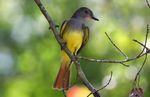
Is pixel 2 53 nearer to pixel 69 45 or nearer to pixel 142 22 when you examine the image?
pixel 142 22

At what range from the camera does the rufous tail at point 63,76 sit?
5410 mm

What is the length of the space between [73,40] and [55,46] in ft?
11.2

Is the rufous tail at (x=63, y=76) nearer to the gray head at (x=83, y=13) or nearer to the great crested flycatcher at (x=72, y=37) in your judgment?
the great crested flycatcher at (x=72, y=37)

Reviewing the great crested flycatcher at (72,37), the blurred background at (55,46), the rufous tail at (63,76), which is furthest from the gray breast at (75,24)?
the blurred background at (55,46)

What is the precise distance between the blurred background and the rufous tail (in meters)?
2.30

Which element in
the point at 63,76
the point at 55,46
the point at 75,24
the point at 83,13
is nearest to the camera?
the point at 63,76

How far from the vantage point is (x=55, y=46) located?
9055 mm

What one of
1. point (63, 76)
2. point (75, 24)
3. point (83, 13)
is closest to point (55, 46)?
point (83, 13)

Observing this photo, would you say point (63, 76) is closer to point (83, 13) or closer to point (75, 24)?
point (75, 24)

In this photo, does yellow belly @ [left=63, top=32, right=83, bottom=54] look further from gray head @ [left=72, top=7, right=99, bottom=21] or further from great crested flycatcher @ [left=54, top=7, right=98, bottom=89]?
gray head @ [left=72, top=7, right=99, bottom=21]

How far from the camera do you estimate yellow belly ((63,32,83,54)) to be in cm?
558

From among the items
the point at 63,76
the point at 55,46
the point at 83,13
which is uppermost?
the point at 83,13

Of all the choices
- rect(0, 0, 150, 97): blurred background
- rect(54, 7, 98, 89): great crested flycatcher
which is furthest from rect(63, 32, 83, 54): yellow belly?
rect(0, 0, 150, 97): blurred background

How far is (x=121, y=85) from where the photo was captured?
330 inches
